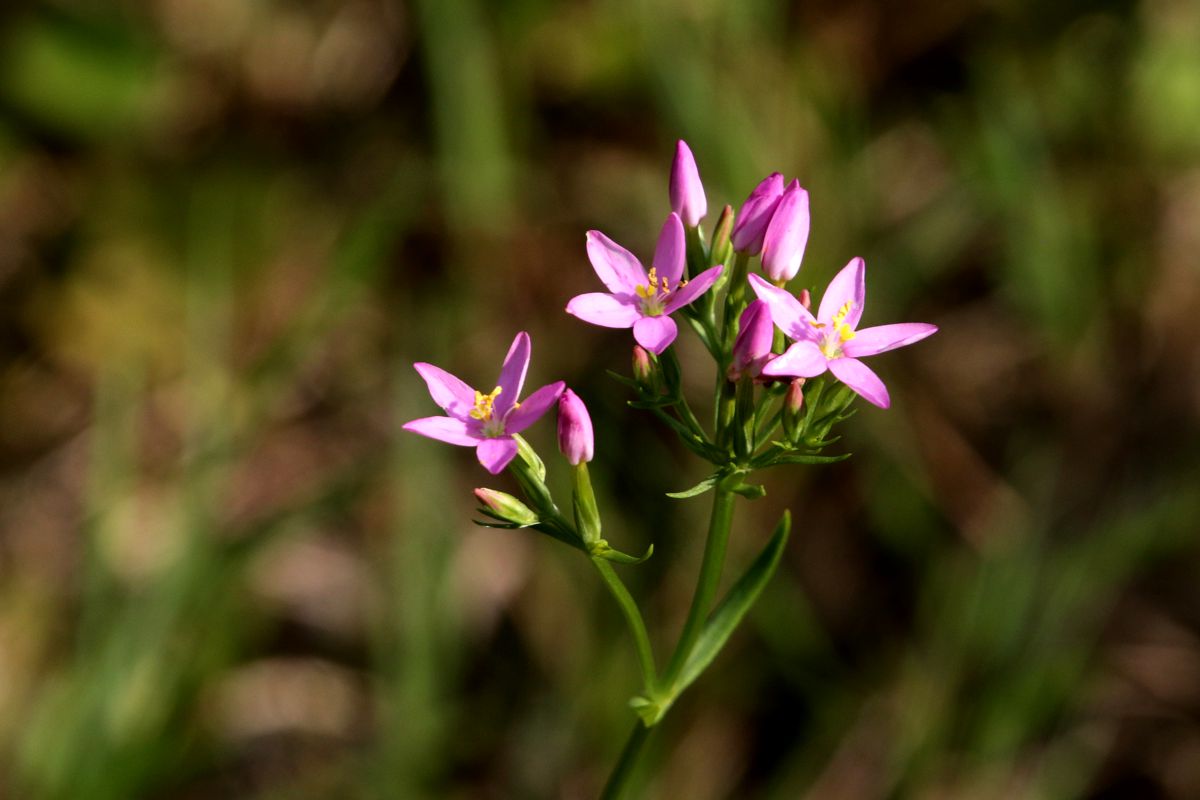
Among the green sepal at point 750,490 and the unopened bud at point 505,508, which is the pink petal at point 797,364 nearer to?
the green sepal at point 750,490

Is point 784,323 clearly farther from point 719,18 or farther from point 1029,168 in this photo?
point 719,18

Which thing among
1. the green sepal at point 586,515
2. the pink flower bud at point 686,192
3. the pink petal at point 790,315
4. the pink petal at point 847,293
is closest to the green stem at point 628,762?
the green sepal at point 586,515

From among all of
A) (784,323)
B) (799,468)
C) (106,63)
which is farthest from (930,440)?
(106,63)

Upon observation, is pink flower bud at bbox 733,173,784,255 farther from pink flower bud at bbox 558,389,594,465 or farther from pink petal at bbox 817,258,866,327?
pink flower bud at bbox 558,389,594,465

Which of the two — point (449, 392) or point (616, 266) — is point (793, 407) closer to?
point (616, 266)

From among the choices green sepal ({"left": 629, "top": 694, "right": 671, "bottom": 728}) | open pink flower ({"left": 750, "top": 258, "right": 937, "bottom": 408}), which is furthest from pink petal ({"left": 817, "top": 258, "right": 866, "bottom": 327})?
green sepal ({"left": 629, "top": 694, "right": 671, "bottom": 728})

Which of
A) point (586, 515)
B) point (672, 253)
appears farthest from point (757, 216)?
point (586, 515)
